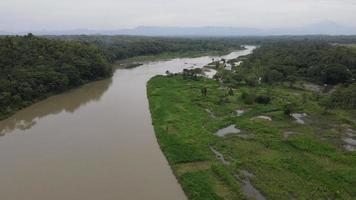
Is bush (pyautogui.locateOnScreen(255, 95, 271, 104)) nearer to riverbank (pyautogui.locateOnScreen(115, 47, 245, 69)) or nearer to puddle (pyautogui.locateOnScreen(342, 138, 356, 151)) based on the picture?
puddle (pyautogui.locateOnScreen(342, 138, 356, 151))

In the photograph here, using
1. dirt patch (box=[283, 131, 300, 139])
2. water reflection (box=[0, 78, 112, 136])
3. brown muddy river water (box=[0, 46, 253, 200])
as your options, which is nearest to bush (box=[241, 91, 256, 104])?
dirt patch (box=[283, 131, 300, 139])

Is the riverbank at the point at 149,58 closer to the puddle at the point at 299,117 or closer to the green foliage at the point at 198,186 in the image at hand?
the puddle at the point at 299,117

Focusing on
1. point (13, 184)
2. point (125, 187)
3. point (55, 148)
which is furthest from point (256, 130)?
point (13, 184)

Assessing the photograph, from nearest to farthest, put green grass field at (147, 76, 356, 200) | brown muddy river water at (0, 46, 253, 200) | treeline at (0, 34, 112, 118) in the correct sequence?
green grass field at (147, 76, 356, 200) < brown muddy river water at (0, 46, 253, 200) < treeline at (0, 34, 112, 118)

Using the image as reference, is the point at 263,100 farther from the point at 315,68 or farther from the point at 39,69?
the point at 39,69

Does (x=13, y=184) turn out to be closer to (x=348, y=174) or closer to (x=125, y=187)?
(x=125, y=187)

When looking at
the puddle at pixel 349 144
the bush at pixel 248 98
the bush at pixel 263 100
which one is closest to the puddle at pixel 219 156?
the puddle at pixel 349 144
